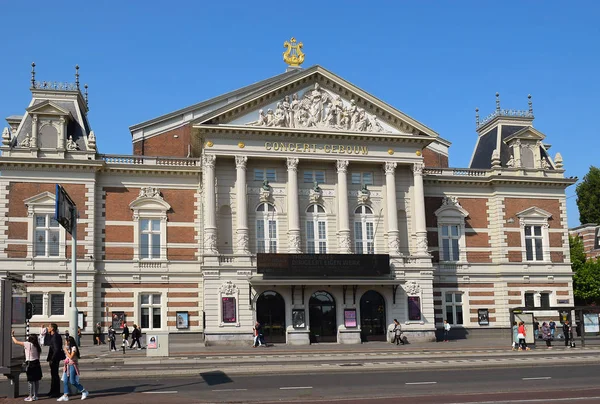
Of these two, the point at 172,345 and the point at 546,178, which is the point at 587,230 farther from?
the point at 172,345

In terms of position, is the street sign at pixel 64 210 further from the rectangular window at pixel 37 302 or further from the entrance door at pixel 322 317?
the entrance door at pixel 322 317

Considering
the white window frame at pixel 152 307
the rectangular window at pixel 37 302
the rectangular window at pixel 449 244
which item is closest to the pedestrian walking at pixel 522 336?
the rectangular window at pixel 449 244

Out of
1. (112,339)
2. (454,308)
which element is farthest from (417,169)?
(112,339)

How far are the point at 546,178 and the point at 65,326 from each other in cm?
3859

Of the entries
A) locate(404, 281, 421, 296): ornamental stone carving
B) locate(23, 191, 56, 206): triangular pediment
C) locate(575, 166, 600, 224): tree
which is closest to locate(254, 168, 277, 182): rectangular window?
locate(404, 281, 421, 296): ornamental stone carving

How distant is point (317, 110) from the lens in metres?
52.2

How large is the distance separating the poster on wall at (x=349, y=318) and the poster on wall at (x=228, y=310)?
25.8 ft

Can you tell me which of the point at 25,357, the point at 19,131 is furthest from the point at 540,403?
the point at 19,131

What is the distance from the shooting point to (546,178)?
193 ft

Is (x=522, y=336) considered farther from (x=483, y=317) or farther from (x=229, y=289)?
(x=229, y=289)

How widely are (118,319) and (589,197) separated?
63739 mm

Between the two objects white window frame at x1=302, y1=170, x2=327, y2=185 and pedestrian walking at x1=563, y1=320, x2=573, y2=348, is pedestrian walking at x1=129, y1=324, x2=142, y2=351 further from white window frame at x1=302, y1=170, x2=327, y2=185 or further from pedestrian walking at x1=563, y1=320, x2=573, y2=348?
pedestrian walking at x1=563, y1=320, x2=573, y2=348

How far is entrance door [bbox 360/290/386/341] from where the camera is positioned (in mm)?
51062

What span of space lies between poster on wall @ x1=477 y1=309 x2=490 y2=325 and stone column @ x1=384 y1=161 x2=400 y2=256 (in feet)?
32.0
